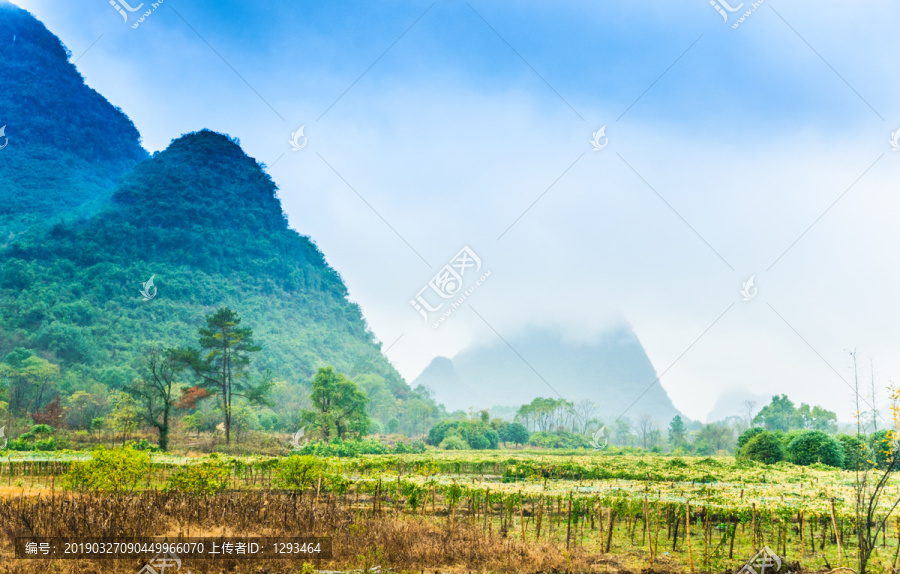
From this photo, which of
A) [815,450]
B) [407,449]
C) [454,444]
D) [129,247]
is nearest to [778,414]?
[454,444]

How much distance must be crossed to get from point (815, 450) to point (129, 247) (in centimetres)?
10839

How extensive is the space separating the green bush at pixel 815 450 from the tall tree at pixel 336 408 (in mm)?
33895

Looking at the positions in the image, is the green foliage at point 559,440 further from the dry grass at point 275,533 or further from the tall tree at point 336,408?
the dry grass at point 275,533

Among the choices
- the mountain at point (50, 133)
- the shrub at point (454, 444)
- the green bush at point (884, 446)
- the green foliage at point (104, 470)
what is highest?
the mountain at point (50, 133)

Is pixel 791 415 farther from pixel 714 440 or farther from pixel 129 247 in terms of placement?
pixel 129 247

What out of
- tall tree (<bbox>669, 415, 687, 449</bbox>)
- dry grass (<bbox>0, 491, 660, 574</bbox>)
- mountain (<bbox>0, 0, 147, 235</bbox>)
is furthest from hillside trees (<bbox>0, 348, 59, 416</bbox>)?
tall tree (<bbox>669, 415, 687, 449</bbox>)

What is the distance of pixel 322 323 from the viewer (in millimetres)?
137875

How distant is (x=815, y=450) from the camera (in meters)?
33.5

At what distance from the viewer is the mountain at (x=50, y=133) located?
106m

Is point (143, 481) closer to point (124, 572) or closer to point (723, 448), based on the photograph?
point (124, 572)

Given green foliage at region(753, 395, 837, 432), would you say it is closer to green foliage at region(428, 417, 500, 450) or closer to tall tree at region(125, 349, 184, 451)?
green foliage at region(428, 417, 500, 450)

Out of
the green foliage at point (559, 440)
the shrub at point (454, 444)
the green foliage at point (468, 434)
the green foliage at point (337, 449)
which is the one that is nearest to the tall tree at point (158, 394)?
the green foliage at point (337, 449)

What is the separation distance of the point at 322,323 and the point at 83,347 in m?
70.5

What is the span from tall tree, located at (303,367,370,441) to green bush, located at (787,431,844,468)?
33895mm
